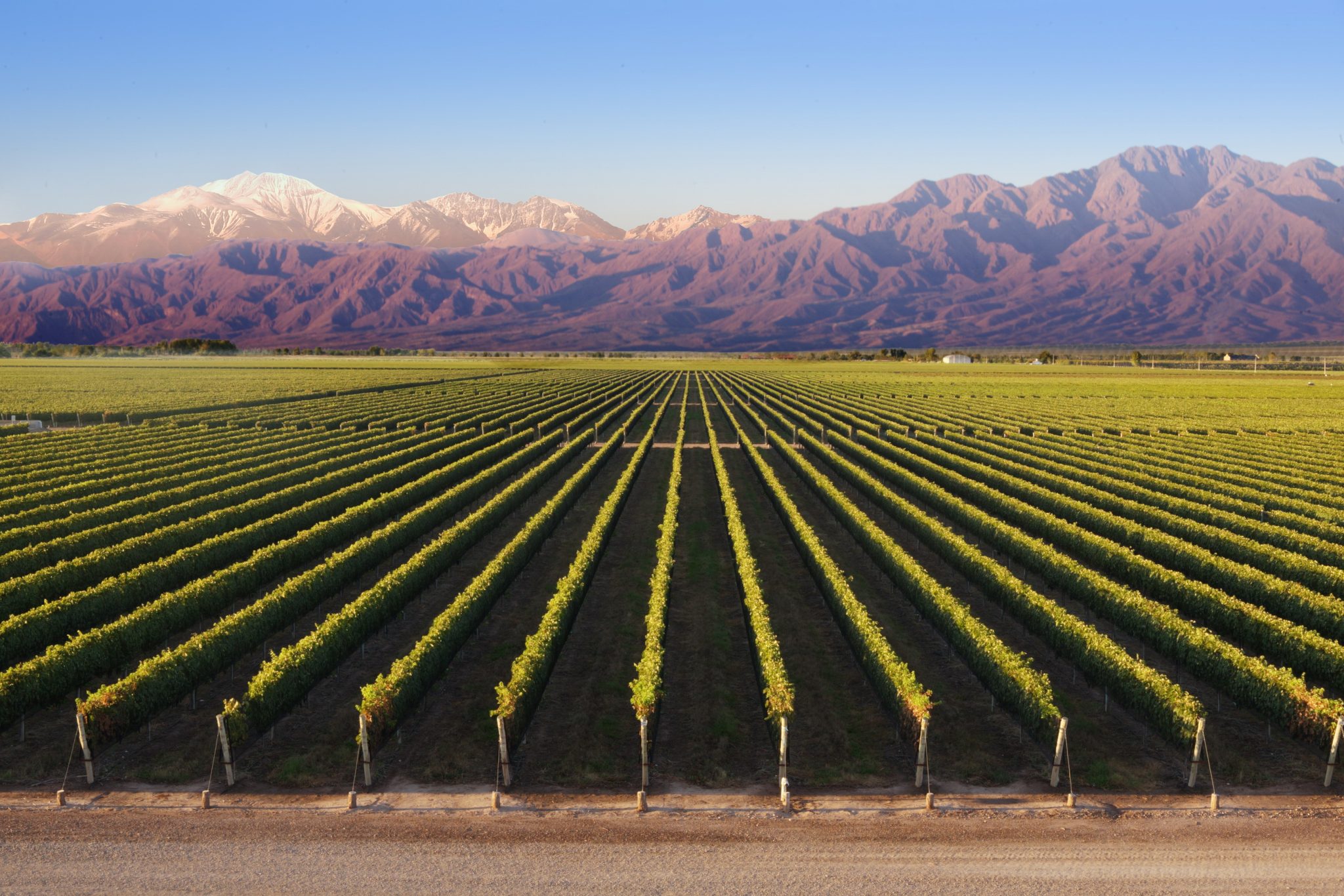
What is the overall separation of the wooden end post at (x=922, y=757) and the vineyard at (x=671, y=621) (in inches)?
2.4

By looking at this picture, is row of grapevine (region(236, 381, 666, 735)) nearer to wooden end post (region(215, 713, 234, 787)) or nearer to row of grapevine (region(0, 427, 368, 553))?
wooden end post (region(215, 713, 234, 787))

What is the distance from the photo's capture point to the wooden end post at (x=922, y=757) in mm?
13070

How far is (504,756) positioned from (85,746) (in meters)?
6.35

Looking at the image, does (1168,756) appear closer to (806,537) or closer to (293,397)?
(806,537)

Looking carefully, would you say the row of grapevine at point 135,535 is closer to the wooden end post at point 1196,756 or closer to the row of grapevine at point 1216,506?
the wooden end post at point 1196,756

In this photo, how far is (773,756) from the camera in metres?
14.3

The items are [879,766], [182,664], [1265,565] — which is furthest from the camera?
[1265,565]

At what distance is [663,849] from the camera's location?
11.6 metres

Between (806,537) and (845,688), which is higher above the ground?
(806,537)

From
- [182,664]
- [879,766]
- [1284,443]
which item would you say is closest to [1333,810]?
[879,766]

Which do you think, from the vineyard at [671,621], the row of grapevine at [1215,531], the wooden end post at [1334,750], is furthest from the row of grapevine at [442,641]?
the row of grapevine at [1215,531]

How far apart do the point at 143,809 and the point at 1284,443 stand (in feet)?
188

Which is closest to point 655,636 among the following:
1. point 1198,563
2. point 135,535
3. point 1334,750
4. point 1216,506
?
point 1334,750

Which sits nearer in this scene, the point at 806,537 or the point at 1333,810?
the point at 1333,810
